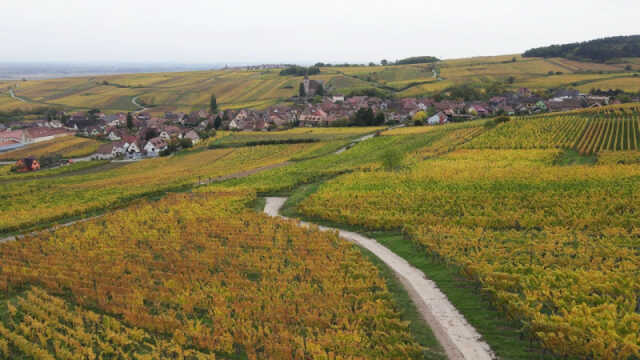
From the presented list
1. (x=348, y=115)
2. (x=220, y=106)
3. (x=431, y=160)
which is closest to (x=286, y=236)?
(x=431, y=160)

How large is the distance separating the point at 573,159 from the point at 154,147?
85821 mm

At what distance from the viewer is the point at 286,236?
102 feet

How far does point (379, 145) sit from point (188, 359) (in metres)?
65.2

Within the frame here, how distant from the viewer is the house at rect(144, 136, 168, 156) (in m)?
101

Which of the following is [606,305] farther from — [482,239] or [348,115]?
[348,115]

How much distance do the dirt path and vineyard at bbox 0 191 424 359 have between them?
4.98 ft

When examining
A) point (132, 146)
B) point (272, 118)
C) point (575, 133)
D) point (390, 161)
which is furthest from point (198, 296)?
point (272, 118)

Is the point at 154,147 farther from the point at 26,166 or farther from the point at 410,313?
the point at 410,313

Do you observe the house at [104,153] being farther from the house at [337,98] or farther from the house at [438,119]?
the house at [438,119]

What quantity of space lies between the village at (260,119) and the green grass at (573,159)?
49507 mm

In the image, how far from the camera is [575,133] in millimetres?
68562

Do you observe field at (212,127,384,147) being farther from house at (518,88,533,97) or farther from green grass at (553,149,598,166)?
house at (518,88,533,97)

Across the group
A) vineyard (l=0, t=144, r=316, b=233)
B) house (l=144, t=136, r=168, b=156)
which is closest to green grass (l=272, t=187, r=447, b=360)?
vineyard (l=0, t=144, r=316, b=233)

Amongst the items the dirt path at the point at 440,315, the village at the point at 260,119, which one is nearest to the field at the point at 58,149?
the village at the point at 260,119
